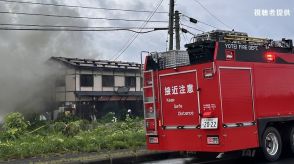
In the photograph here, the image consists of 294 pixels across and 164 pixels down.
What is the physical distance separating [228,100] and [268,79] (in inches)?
69.4

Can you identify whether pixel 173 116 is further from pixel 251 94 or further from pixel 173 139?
pixel 251 94

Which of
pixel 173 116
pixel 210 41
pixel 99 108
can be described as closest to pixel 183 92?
pixel 173 116

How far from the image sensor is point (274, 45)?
498 inches

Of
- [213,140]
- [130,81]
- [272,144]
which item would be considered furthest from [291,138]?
[130,81]

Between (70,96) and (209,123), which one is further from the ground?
(70,96)

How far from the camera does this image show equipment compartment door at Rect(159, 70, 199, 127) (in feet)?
37.2

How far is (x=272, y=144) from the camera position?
39.8 ft

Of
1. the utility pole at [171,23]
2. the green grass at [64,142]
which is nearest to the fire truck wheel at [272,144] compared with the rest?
the green grass at [64,142]

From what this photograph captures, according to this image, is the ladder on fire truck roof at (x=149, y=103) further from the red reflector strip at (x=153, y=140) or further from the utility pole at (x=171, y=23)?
the utility pole at (x=171, y=23)

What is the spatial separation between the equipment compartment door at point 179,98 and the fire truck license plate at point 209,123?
0.90ft

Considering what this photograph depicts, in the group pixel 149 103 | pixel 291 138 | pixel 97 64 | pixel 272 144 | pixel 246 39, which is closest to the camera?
pixel 246 39

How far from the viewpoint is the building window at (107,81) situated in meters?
45.1

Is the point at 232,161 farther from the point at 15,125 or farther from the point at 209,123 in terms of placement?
the point at 15,125

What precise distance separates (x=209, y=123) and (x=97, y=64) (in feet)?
111
